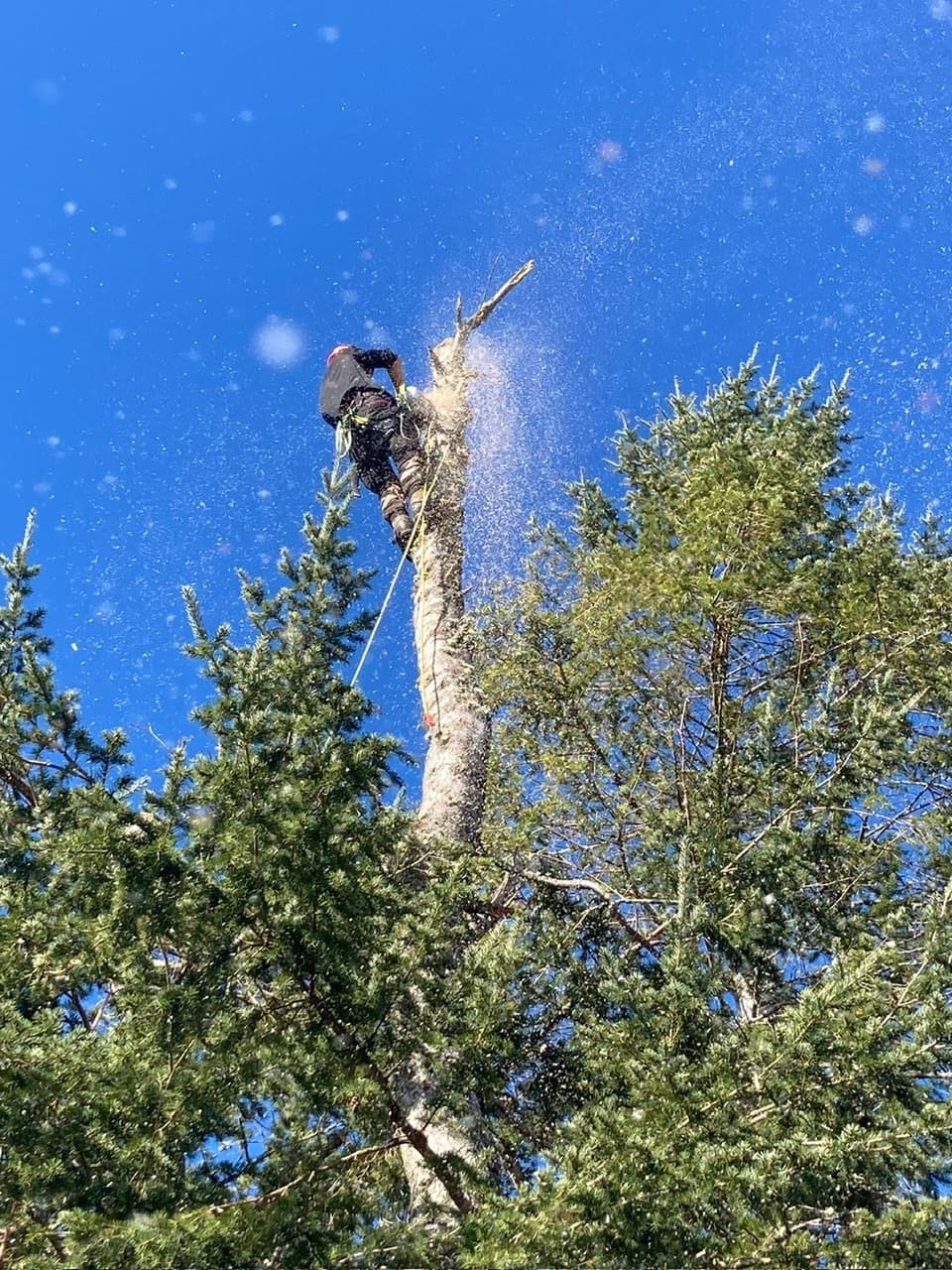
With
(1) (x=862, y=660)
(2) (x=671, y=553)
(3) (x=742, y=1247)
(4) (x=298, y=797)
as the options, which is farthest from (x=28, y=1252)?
(1) (x=862, y=660)

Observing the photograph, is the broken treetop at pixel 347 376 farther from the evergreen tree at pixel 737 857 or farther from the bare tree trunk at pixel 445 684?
the evergreen tree at pixel 737 857

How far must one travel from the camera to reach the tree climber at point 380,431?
11102 mm

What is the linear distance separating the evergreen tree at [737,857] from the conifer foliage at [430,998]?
23 mm

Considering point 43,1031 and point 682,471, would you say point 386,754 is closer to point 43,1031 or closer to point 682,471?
point 43,1031

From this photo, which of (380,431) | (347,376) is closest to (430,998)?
(380,431)

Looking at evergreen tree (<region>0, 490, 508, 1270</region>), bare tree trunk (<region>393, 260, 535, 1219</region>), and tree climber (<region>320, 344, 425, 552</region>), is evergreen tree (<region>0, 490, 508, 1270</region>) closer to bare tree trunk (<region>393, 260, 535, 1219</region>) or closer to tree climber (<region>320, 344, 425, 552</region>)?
bare tree trunk (<region>393, 260, 535, 1219</region>)

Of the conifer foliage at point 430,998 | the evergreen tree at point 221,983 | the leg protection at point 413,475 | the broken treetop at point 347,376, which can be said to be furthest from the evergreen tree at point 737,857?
the broken treetop at point 347,376

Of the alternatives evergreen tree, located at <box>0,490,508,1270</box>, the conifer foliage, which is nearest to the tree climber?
the conifer foliage

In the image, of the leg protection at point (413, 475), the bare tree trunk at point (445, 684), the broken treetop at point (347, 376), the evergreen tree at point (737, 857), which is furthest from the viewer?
the broken treetop at point (347, 376)

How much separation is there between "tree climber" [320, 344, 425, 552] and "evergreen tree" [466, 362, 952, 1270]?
193 centimetres

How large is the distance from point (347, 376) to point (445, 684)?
5.30 m

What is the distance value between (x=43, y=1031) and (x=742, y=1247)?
10.3ft

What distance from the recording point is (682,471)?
31.5 ft

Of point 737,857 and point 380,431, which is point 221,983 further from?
point 380,431
